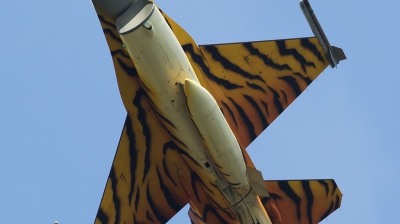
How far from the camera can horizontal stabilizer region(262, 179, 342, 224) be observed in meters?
18.4

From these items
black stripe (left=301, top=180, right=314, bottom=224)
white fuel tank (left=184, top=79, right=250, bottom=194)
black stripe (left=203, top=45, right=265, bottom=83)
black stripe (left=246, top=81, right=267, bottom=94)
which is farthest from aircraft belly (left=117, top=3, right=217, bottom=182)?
black stripe (left=301, top=180, right=314, bottom=224)

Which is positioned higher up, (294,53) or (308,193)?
(294,53)

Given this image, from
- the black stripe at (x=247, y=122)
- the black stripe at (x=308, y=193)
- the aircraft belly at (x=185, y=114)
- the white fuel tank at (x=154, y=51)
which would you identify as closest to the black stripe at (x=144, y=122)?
the aircraft belly at (x=185, y=114)

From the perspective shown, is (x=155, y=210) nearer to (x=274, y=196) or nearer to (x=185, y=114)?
(x=274, y=196)

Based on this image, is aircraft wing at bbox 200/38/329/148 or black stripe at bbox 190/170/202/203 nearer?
black stripe at bbox 190/170/202/203

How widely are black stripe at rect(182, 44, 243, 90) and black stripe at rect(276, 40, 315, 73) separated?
4.96 feet

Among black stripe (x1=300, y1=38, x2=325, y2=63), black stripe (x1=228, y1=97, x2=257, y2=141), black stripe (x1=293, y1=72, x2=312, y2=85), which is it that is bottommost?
Result: black stripe (x1=228, y1=97, x2=257, y2=141)

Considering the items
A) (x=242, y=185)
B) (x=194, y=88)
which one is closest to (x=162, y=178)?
(x=242, y=185)

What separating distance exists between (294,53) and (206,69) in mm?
2519

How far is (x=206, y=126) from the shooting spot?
16.4 m

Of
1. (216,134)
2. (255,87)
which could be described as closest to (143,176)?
(216,134)

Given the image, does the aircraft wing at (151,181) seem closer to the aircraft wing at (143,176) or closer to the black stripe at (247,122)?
the aircraft wing at (143,176)

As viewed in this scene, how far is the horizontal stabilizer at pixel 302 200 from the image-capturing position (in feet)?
60.4

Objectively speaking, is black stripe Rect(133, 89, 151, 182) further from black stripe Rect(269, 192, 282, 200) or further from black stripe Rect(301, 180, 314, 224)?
black stripe Rect(301, 180, 314, 224)
